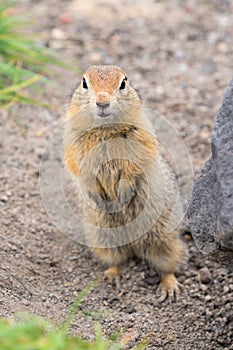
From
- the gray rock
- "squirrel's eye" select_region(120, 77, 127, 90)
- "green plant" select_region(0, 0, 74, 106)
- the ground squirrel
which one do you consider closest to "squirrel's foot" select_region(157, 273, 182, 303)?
the ground squirrel

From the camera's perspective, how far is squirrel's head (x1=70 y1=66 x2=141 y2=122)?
441 centimetres

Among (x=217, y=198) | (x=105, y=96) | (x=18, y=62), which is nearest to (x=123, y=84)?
(x=105, y=96)

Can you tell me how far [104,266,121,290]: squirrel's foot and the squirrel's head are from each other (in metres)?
1.18

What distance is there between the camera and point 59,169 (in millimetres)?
6043

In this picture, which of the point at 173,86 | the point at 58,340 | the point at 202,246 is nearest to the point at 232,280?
the point at 202,246

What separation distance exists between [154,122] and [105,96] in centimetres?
211

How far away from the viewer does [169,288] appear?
5.00 metres

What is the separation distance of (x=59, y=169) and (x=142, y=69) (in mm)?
1939

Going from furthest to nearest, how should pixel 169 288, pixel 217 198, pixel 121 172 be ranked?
pixel 169 288, pixel 121 172, pixel 217 198

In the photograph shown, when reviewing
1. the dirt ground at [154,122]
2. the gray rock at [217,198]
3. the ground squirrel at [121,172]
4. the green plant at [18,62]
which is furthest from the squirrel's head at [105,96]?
the green plant at [18,62]

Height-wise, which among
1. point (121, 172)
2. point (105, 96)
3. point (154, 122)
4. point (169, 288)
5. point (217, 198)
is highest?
point (105, 96)

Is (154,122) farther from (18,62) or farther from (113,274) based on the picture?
(113,274)

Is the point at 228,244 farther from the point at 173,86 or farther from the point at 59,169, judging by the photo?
the point at 173,86

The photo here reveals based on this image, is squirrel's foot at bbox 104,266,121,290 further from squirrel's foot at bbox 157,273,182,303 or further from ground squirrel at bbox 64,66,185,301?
squirrel's foot at bbox 157,273,182,303
